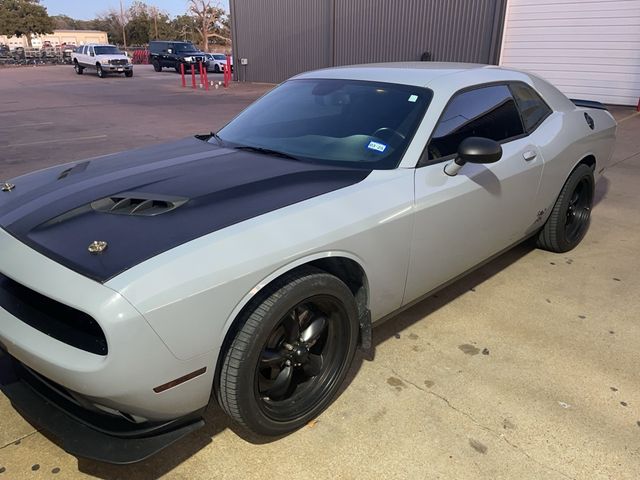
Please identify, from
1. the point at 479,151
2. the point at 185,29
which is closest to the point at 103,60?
the point at 479,151

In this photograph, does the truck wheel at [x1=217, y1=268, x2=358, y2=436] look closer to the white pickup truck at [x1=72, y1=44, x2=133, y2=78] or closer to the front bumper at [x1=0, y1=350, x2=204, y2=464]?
the front bumper at [x1=0, y1=350, x2=204, y2=464]

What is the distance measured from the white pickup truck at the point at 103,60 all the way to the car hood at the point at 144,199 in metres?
30.4

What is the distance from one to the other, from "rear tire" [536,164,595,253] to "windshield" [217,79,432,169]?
180 cm

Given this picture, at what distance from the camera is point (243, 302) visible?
194cm

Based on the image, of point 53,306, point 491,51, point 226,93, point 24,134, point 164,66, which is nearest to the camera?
point 53,306

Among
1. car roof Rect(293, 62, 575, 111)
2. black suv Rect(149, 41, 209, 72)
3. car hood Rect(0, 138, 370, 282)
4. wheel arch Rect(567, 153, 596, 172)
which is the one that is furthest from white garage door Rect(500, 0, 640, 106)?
black suv Rect(149, 41, 209, 72)

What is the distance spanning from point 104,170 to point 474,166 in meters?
2.09

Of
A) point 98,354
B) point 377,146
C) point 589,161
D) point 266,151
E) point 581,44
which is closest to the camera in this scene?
point 98,354

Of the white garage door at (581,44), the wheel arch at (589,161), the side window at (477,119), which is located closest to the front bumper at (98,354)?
the side window at (477,119)

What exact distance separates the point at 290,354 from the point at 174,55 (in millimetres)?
35323

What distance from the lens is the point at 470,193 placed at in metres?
2.89

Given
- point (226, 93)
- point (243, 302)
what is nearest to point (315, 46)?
point (226, 93)

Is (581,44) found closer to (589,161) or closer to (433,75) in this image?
(589,161)

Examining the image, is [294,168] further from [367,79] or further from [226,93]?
[226,93]
